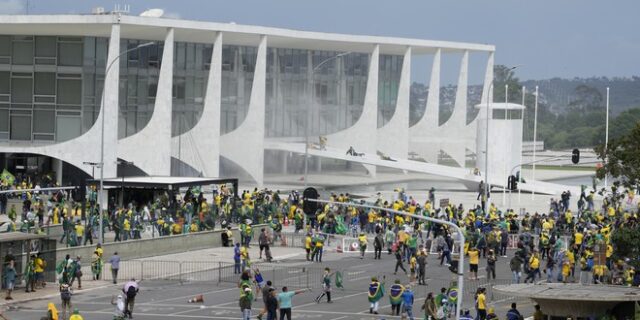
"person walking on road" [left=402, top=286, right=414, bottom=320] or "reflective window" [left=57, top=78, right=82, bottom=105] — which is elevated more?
"reflective window" [left=57, top=78, right=82, bottom=105]

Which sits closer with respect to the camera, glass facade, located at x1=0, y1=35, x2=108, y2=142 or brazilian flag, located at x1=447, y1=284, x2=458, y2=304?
brazilian flag, located at x1=447, y1=284, x2=458, y2=304

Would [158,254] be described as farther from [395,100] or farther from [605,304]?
[395,100]

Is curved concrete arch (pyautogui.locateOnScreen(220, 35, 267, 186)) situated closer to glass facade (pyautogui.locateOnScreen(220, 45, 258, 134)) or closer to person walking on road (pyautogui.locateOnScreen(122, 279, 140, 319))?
glass facade (pyautogui.locateOnScreen(220, 45, 258, 134))

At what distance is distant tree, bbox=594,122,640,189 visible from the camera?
45156 mm

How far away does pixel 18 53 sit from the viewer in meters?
77.1

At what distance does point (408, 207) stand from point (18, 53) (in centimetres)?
2738

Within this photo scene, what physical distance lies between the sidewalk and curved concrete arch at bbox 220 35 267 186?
40411mm

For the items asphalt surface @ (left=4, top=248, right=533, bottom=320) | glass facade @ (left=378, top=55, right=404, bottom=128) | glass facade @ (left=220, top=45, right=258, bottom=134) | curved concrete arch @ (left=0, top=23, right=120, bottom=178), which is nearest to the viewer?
asphalt surface @ (left=4, top=248, right=533, bottom=320)

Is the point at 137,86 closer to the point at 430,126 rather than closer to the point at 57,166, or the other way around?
the point at 57,166

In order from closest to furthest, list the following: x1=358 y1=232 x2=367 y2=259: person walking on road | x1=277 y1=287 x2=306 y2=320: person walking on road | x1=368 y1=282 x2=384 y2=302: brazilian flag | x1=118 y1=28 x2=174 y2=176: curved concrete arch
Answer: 1. x1=277 y1=287 x2=306 y2=320: person walking on road
2. x1=368 y1=282 x2=384 y2=302: brazilian flag
3. x1=358 y1=232 x2=367 y2=259: person walking on road
4. x1=118 y1=28 x2=174 y2=176: curved concrete arch

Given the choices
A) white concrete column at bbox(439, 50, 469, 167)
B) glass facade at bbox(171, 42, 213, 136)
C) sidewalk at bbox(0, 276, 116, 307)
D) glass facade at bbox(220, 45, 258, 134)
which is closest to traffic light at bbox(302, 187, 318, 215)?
sidewalk at bbox(0, 276, 116, 307)

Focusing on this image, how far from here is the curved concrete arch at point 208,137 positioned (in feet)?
265

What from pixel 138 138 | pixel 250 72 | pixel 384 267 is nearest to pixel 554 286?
pixel 384 267

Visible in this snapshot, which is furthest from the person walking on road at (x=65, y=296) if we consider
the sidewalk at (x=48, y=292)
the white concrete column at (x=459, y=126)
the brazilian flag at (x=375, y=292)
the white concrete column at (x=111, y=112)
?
the white concrete column at (x=459, y=126)
